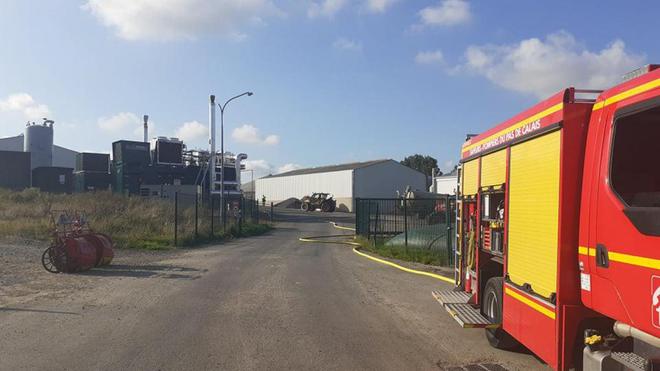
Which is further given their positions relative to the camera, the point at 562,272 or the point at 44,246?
the point at 44,246

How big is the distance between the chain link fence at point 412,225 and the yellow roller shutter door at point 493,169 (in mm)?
8327

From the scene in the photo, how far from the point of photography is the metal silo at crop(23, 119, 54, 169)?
67875 mm

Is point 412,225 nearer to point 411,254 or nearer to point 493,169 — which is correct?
point 411,254

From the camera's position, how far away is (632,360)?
4008 millimetres

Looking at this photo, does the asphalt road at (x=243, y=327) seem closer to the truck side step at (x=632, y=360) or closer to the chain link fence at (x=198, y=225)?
the truck side step at (x=632, y=360)

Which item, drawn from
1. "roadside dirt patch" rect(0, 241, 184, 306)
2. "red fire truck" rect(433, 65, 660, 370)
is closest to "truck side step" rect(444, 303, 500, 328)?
"red fire truck" rect(433, 65, 660, 370)

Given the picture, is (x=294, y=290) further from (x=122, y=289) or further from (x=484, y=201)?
(x=484, y=201)

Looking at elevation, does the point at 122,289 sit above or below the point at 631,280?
below

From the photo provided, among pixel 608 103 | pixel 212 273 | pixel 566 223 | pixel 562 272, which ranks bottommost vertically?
pixel 212 273

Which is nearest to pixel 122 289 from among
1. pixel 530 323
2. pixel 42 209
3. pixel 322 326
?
pixel 322 326

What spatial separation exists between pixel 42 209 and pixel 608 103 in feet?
97.0

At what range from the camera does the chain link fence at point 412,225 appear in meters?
17.4

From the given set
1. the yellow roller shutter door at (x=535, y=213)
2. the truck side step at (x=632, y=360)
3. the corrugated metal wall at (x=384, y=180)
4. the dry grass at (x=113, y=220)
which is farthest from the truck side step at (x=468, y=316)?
the corrugated metal wall at (x=384, y=180)

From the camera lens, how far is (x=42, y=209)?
2892cm
